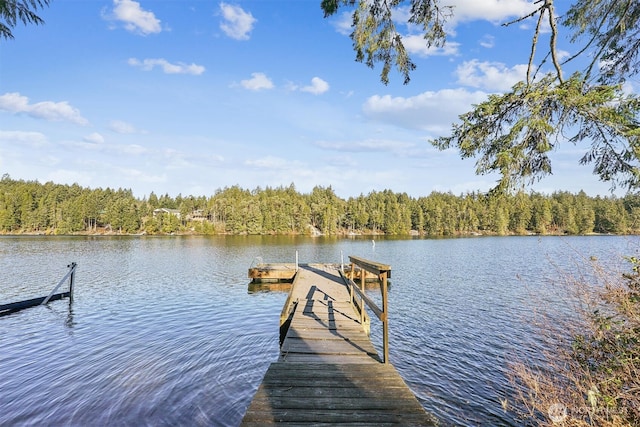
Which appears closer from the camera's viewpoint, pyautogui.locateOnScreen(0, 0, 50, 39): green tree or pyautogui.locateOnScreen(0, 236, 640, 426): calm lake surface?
pyautogui.locateOnScreen(0, 0, 50, 39): green tree

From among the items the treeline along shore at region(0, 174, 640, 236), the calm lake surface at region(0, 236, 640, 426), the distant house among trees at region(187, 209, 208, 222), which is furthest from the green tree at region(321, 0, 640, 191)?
the distant house among trees at region(187, 209, 208, 222)

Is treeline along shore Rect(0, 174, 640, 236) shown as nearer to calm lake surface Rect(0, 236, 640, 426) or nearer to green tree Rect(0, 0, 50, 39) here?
calm lake surface Rect(0, 236, 640, 426)

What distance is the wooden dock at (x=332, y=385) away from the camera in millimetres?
3682

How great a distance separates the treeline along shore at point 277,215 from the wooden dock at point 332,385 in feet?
287

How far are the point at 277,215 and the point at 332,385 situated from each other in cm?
9249

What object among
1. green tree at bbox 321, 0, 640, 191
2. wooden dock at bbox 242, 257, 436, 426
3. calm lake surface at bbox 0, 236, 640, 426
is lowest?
calm lake surface at bbox 0, 236, 640, 426

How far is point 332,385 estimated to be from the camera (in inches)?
177

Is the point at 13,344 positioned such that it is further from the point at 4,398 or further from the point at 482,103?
the point at 482,103

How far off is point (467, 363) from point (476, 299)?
8.17 m

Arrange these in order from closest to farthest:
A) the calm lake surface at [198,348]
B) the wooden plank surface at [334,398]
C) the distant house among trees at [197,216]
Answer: the wooden plank surface at [334,398] < the calm lake surface at [198,348] < the distant house among trees at [197,216]

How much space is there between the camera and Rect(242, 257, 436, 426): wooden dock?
368 centimetres

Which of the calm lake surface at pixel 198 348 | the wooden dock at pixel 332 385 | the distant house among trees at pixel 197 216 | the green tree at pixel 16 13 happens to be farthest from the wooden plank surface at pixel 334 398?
the distant house among trees at pixel 197 216

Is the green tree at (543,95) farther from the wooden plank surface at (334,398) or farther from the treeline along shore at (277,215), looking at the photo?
the treeline along shore at (277,215)

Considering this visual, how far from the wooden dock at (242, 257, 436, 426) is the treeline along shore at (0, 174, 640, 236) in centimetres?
8746
